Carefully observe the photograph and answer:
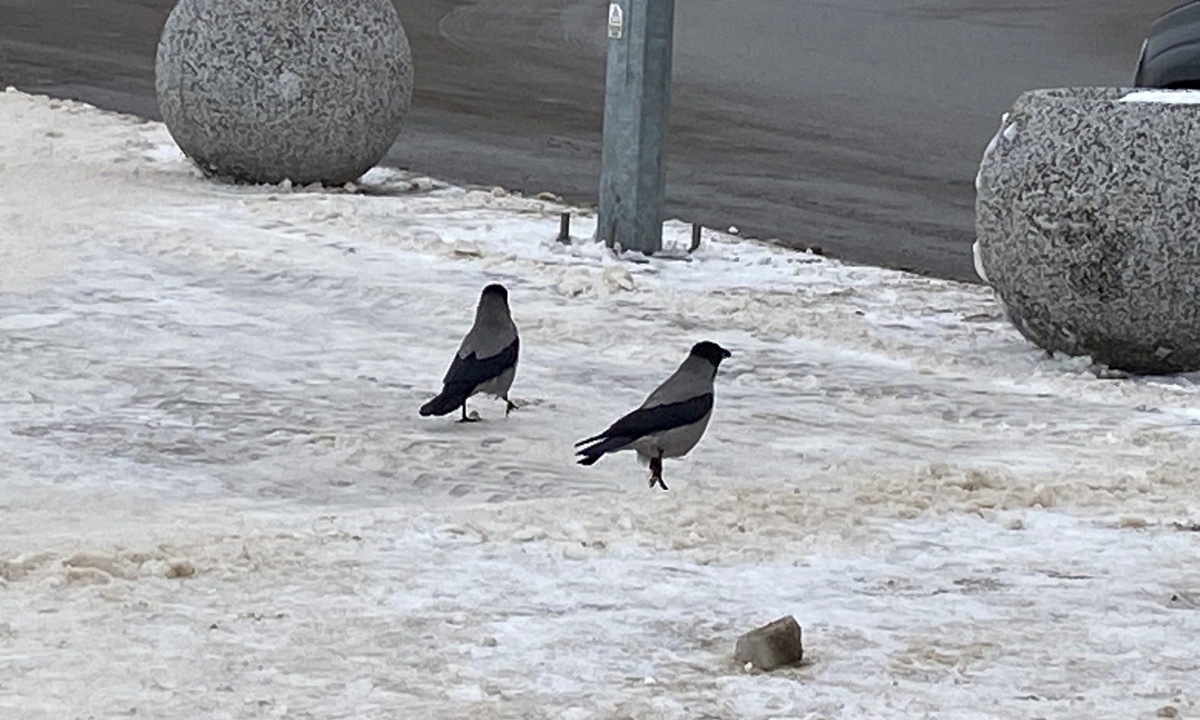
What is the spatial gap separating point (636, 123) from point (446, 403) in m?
4.44

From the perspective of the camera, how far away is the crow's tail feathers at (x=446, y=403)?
302 inches

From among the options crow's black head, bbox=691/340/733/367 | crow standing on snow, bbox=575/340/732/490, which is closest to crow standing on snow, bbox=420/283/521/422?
crow standing on snow, bbox=575/340/732/490

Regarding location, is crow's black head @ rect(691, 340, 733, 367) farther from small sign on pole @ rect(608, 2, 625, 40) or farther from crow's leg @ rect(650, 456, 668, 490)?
small sign on pole @ rect(608, 2, 625, 40)

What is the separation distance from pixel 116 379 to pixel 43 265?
2258 mm

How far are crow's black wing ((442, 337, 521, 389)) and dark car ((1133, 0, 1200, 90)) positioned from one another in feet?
16.1

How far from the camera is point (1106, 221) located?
8914 mm

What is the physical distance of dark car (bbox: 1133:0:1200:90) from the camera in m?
11.3

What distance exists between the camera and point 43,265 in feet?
34.1

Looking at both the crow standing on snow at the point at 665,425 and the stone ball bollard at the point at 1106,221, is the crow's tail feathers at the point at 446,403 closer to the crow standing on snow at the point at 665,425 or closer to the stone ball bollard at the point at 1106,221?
the crow standing on snow at the point at 665,425

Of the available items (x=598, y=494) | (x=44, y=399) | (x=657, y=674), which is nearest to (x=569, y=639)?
(x=657, y=674)

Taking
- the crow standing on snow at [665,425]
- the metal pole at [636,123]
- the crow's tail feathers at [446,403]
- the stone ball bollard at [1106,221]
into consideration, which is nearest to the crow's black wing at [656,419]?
the crow standing on snow at [665,425]

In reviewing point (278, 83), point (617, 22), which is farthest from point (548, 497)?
point (278, 83)

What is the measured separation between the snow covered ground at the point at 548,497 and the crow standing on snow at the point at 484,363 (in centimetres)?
14

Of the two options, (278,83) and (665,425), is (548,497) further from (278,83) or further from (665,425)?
(278,83)
